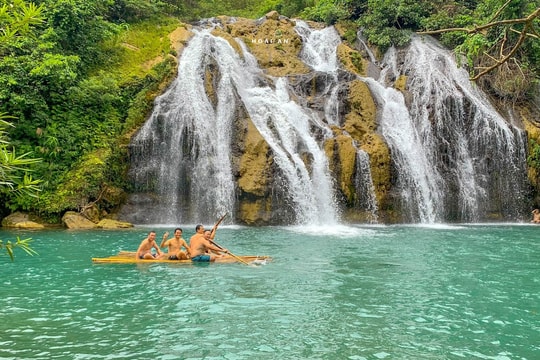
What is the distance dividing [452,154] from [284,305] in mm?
16802

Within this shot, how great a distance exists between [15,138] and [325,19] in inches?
857

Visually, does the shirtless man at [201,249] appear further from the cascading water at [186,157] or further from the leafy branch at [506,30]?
the leafy branch at [506,30]

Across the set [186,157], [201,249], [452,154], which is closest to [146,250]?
[201,249]

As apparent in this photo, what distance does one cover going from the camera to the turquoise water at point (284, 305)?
5797 millimetres

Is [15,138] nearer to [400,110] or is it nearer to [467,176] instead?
[400,110]

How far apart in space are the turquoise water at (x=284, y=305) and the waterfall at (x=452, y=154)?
7582 millimetres

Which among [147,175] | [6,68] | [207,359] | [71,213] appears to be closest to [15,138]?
[6,68]

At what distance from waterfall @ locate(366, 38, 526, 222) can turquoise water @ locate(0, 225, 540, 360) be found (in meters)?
7.58

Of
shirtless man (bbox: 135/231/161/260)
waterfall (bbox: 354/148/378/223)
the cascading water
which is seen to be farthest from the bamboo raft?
waterfall (bbox: 354/148/378/223)

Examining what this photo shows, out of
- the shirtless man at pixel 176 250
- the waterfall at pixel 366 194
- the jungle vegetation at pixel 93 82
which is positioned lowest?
the shirtless man at pixel 176 250

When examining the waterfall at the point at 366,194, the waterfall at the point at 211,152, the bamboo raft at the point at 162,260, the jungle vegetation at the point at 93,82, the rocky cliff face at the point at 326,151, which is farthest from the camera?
the waterfall at the point at 366,194

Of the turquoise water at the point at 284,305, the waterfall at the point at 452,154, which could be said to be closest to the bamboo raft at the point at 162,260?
the turquoise water at the point at 284,305

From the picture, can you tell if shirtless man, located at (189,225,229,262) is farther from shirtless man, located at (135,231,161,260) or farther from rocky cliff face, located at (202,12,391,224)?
rocky cliff face, located at (202,12,391,224)

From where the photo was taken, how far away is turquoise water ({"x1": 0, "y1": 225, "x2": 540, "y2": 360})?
5797mm
